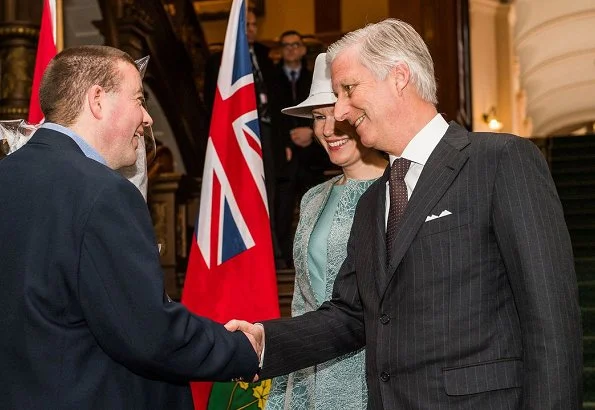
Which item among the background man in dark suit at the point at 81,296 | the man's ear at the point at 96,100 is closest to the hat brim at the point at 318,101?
the man's ear at the point at 96,100

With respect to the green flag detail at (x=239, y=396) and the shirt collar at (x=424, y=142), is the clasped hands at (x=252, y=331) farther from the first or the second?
the green flag detail at (x=239, y=396)

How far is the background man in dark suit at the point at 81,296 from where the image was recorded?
1853 millimetres

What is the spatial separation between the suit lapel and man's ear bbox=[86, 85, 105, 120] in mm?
714

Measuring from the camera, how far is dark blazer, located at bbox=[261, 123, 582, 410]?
2.00 metres

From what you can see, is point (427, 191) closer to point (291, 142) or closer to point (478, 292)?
point (478, 292)

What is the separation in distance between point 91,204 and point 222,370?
49cm

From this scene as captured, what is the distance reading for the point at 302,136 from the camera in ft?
22.8

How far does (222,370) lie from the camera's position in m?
2.10

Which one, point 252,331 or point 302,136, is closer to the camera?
point 252,331

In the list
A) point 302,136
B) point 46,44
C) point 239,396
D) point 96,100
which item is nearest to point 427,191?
point 96,100

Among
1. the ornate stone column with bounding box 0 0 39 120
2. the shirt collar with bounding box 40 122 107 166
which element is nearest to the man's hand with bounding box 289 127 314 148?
the ornate stone column with bounding box 0 0 39 120

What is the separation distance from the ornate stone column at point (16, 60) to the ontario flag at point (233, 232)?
6.43 ft

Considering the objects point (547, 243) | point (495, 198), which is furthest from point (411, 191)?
point (547, 243)

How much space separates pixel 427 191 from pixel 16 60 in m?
4.16
